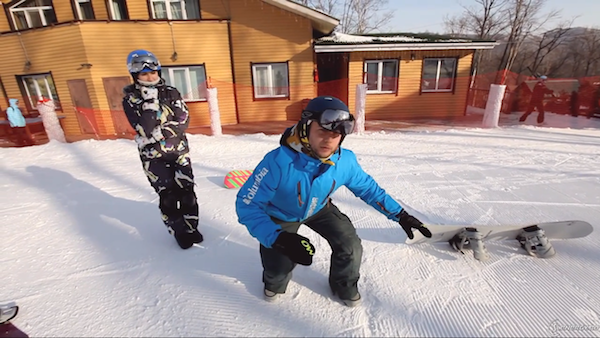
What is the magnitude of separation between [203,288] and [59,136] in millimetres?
7661

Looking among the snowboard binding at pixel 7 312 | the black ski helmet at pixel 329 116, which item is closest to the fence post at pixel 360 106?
the black ski helmet at pixel 329 116

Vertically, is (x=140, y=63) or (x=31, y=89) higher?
(x=140, y=63)

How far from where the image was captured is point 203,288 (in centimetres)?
227

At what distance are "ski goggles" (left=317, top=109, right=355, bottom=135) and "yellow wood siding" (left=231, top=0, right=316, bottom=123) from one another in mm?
9739

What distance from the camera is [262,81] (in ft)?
36.4

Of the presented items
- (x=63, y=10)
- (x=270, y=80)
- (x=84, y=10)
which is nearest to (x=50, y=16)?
(x=63, y=10)

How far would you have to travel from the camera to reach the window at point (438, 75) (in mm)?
11344

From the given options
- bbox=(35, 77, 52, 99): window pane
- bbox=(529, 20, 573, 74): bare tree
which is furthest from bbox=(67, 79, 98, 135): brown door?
bbox=(529, 20, 573, 74): bare tree

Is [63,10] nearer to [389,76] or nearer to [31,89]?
[31,89]

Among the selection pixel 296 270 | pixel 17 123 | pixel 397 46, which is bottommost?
pixel 296 270

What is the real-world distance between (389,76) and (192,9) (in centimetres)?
784

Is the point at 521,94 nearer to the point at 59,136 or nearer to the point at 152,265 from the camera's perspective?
the point at 152,265

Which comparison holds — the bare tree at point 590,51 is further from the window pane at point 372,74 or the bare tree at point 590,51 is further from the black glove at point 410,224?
the black glove at point 410,224

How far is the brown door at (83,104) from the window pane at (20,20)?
2.86m
